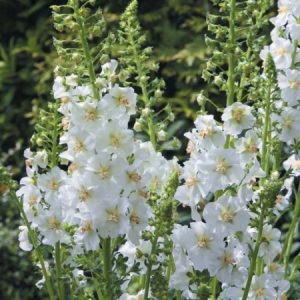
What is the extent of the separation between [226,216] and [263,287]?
0.32 meters

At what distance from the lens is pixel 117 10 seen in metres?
5.11

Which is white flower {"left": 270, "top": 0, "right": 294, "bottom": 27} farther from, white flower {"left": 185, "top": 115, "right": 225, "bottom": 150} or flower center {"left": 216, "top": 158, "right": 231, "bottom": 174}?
flower center {"left": 216, "top": 158, "right": 231, "bottom": 174}

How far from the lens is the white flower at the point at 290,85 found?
2203mm

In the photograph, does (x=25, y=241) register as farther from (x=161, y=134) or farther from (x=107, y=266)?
(x=161, y=134)

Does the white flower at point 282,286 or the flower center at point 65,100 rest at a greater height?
the flower center at point 65,100

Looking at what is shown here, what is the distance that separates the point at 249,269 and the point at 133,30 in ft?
2.22

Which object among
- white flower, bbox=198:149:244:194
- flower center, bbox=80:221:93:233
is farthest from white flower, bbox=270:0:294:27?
flower center, bbox=80:221:93:233

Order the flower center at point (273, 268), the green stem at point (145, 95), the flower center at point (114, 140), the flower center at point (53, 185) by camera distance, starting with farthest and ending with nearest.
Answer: the flower center at point (273, 268) < the green stem at point (145, 95) < the flower center at point (53, 185) < the flower center at point (114, 140)

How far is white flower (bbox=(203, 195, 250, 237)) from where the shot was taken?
82.6 inches

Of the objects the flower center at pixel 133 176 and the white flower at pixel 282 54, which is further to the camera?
the white flower at pixel 282 54

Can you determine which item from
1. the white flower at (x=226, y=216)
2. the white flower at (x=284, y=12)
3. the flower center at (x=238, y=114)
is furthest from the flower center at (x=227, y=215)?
the white flower at (x=284, y=12)

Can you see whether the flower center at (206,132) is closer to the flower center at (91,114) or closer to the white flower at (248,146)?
the white flower at (248,146)

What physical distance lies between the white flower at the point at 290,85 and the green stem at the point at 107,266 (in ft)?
1.89

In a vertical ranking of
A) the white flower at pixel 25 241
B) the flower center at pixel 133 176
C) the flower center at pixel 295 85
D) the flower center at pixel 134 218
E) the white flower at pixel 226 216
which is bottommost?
the white flower at pixel 25 241
